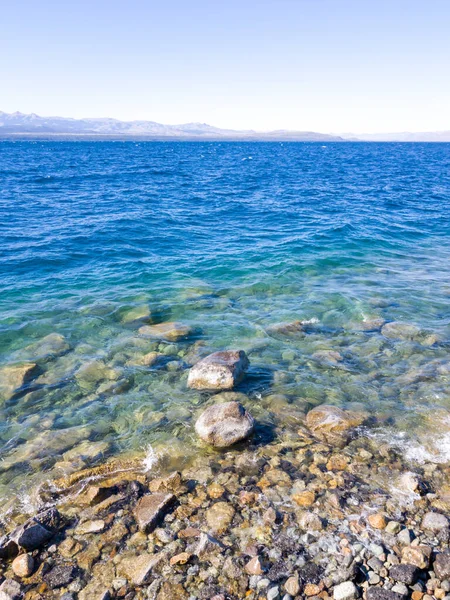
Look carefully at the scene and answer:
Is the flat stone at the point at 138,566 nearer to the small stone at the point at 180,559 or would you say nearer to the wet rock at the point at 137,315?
the small stone at the point at 180,559

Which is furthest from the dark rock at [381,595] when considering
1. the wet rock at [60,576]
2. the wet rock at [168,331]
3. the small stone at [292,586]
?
the wet rock at [168,331]

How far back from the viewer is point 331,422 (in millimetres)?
9258

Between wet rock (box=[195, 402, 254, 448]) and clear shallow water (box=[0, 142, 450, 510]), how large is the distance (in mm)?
418

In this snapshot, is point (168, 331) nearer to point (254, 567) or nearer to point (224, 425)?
point (224, 425)

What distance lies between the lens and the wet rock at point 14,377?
10805 mm

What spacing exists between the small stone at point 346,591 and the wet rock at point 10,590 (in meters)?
4.13

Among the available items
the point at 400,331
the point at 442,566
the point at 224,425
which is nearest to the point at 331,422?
the point at 224,425

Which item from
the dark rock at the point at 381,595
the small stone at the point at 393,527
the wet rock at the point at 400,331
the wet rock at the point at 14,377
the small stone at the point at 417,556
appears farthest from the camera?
the wet rock at the point at 400,331

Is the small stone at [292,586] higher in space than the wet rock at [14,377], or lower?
higher

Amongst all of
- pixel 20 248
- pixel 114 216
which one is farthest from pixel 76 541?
pixel 114 216

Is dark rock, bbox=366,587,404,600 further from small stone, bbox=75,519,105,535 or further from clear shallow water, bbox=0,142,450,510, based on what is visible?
small stone, bbox=75,519,105,535

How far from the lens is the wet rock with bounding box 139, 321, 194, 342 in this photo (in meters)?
13.4

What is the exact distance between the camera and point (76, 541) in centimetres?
651

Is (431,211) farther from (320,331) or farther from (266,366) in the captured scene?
(266,366)
